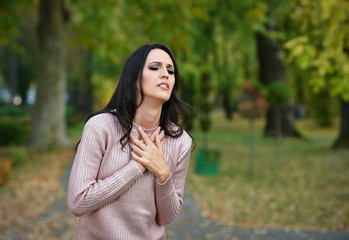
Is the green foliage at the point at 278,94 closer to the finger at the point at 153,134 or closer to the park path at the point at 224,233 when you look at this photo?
the park path at the point at 224,233

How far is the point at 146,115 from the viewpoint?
1997 millimetres

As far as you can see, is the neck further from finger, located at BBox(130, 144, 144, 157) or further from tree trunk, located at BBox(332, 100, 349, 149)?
tree trunk, located at BBox(332, 100, 349, 149)

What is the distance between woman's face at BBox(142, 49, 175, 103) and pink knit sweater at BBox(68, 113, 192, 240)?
0.66ft

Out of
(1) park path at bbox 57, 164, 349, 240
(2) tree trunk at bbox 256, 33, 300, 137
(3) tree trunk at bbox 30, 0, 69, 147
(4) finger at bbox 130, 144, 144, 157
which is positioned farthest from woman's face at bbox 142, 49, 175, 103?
(2) tree trunk at bbox 256, 33, 300, 137

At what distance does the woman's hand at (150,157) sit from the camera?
1860 millimetres

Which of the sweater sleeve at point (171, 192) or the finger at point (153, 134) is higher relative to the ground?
the finger at point (153, 134)

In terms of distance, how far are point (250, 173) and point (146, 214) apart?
31.3 feet

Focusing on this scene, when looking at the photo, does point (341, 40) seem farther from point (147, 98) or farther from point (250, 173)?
point (250, 173)

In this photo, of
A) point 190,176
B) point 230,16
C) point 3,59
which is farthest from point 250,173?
point 3,59

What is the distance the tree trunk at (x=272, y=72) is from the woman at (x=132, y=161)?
712 inches

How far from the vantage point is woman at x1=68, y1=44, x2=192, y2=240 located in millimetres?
1821

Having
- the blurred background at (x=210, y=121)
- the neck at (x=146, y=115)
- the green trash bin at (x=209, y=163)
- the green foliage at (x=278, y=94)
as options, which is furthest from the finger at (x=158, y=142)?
the green foliage at (x=278, y=94)

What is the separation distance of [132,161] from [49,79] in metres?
12.1

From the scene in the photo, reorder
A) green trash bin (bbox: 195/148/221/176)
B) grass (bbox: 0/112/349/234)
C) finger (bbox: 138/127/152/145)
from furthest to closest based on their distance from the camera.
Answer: green trash bin (bbox: 195/148/221/176)
grass (bbox: 0/112/349/234)
finger (bbox: 138/127/152/145)
